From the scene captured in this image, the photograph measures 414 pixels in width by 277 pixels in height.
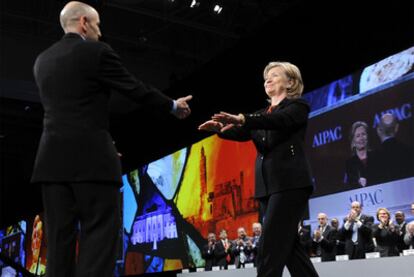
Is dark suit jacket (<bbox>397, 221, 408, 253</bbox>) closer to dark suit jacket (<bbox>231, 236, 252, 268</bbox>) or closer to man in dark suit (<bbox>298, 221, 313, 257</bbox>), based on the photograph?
man in dark suit (<bbox>298, 221, 313, 257</bbox>)

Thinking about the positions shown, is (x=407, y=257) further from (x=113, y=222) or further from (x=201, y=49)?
(x=201, y=49)

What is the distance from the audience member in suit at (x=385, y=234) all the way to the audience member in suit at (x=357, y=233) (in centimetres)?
10

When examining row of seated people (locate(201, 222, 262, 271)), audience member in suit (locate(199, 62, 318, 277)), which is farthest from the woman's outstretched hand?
row of seated people (locate(201, 222, 262, 271))

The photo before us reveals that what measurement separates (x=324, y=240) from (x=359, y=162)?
3.18 ft

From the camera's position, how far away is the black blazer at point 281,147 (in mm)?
2334

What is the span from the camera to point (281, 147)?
2.45 meters

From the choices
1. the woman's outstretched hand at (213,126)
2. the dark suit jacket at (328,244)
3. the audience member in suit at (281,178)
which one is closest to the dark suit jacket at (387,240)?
the dark suit jacket at (328,244)

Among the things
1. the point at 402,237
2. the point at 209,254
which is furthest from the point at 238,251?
the point at 402,237

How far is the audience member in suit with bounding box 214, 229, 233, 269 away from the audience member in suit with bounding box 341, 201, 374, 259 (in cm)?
205

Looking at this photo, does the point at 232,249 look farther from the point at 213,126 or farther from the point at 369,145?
the point at 213,126

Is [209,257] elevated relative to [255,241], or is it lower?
lower

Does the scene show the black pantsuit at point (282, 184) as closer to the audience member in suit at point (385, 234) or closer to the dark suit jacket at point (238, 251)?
the audience member in suit at point (385, 234)

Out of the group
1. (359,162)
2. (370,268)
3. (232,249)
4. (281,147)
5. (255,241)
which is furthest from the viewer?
(232,249)

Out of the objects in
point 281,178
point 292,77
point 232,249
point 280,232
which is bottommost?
point 280,232
